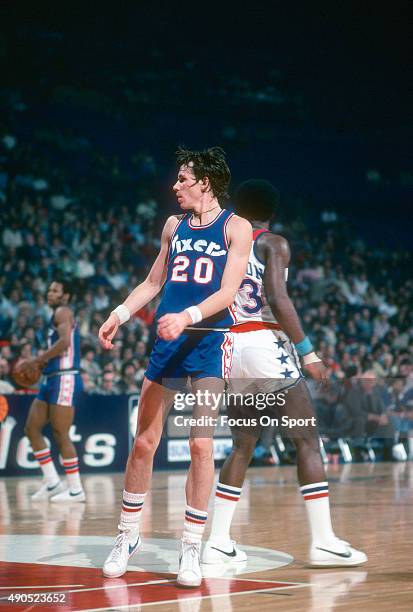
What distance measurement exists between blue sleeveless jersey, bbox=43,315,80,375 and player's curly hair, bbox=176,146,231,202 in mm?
5565

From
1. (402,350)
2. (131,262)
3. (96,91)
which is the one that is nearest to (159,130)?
(96,91)

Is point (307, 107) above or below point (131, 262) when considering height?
above

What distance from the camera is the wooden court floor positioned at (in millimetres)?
5156

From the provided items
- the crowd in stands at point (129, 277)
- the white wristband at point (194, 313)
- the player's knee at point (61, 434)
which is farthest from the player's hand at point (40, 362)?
the white wristband at point (194, 313)

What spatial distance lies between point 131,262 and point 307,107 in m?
9.53

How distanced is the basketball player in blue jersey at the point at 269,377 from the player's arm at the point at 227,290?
2.40 feet

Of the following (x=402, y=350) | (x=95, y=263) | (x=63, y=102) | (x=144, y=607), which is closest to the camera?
(x=144, y=607)

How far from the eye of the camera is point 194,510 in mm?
5812

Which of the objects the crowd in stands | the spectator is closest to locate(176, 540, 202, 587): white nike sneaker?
the crowd in stands

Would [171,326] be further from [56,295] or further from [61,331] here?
[61,331]

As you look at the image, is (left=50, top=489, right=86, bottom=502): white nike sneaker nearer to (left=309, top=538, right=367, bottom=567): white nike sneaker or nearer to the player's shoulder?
(left=309, top=538, right=367, bottom=567): white nike sneaker

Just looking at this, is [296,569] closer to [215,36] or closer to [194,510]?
[194,510]

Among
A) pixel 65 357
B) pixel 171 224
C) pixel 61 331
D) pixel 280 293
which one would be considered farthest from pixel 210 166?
pixel 65 357

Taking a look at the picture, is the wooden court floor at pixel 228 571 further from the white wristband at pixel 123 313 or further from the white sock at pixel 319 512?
the white wristband at pixel 123 313
